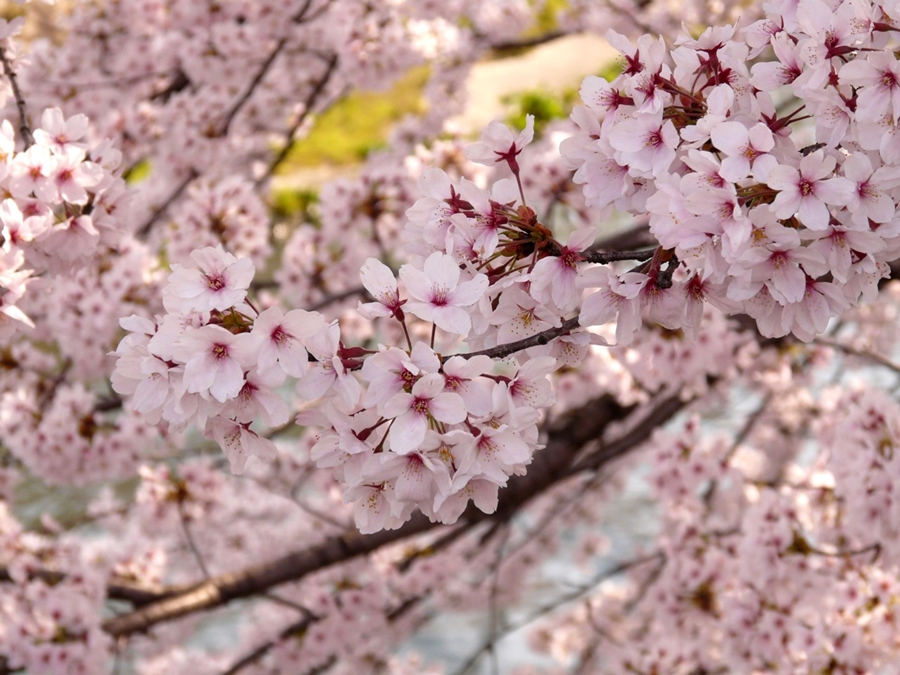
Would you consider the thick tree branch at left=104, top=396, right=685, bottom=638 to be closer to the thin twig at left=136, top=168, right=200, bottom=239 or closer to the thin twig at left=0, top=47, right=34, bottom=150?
the thin twig at left=0, top=47, right=34, bottom=150

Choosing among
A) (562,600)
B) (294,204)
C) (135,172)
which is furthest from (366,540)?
(294,204)

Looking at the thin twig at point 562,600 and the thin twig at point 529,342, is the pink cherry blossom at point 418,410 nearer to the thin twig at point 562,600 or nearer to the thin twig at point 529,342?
the thin twig at point 529,342

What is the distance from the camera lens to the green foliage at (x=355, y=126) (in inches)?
526

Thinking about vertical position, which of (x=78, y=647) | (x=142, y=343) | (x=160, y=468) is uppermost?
(x=142, y=343)

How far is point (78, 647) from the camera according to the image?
7.25ft

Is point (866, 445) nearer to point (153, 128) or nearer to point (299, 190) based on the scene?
point (153, 128)

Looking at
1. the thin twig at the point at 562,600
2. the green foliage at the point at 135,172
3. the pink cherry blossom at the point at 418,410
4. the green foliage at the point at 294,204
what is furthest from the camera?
the green foliage at the point at 294,204

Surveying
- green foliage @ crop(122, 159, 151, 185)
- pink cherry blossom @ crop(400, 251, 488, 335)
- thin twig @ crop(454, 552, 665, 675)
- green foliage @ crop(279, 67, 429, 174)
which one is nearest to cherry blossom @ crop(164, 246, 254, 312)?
pink cherry blossom @ crop(400, 251, 488, 335)

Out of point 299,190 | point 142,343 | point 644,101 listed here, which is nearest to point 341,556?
point 142,343

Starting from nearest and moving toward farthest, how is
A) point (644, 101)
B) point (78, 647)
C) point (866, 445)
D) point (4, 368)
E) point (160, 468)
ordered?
point (644, 101)
point (866, 445)
point (78, 647)
point (4, 368)
point (160, 468)

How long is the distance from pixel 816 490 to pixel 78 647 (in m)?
1.95

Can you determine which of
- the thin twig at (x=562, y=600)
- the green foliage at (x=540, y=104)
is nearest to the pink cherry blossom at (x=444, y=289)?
the thin twig at (x=562, y=600)

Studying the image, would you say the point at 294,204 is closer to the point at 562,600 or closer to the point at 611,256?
the point at 562,600

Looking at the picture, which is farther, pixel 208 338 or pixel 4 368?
pixel 4 368
